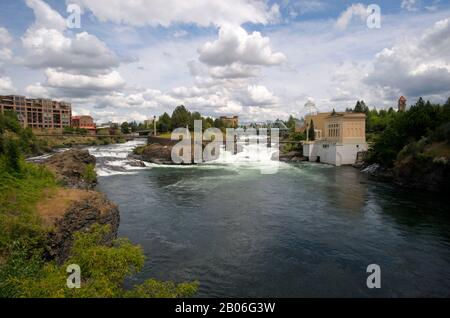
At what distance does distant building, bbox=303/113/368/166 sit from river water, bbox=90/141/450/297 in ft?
87.6

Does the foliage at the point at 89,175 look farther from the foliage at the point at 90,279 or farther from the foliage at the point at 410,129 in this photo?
the foliage at the point at 410,129

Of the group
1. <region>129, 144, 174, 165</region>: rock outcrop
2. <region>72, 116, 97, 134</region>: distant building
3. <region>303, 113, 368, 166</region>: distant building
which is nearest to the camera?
<region>303, 113, 368, 166</region>: distant building

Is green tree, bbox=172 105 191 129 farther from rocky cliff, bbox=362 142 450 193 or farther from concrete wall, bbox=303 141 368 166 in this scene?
rocky cliff, bbox=362 142 450 193

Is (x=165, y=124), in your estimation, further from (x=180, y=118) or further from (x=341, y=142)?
(x=341, y=142)

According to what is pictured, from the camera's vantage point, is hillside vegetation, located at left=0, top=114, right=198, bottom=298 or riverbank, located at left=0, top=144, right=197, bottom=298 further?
riverbank, located at left=0, top=144, right=197, bottom=298

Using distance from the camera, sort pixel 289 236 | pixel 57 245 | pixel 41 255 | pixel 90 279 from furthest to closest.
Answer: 1. pixel 289 236
2. pixel 57 245
3. pixel 41 255
4. pixel 90 279

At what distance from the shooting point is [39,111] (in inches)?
5891

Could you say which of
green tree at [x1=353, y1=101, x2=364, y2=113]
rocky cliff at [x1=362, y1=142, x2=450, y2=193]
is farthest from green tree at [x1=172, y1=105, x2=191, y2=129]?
rocky cliff at [x1=362, y1=142, x2=450, y2=193]

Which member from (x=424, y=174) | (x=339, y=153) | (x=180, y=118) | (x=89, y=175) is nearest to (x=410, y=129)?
(x=424, y=174)

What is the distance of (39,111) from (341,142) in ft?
467

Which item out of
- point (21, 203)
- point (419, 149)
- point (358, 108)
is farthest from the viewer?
point (358, 108)

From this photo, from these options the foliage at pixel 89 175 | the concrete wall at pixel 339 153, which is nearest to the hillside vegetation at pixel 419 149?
the concrete wall at pixel 339 153

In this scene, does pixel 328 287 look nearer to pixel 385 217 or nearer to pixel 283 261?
pixel 283 261

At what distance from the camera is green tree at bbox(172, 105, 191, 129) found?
119m
